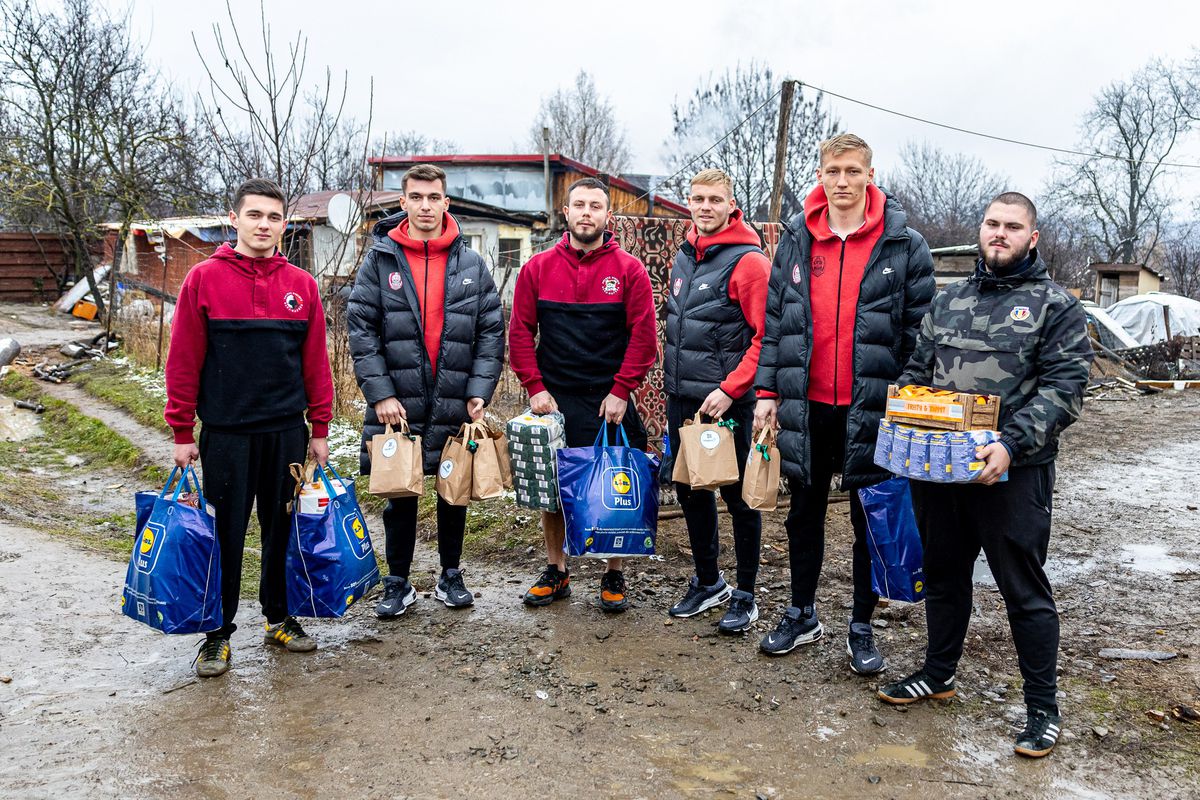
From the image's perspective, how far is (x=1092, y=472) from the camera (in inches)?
319

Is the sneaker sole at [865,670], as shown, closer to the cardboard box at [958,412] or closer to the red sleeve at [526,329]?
the cardboard box at [958,412]

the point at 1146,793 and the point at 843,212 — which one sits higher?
the point at 843,212

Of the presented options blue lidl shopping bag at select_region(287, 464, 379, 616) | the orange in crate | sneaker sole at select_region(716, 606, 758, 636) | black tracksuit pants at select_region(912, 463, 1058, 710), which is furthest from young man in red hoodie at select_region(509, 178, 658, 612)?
the orange in crate

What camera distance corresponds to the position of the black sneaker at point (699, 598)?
4.38 m

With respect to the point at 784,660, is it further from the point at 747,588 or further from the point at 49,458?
the point at 49,458

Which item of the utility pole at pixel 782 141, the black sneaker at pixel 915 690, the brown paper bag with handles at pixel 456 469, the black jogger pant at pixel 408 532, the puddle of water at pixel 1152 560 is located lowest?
the puddle of water at pixel 1152 560

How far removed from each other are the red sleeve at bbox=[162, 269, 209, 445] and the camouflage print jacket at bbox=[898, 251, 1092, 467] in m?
2.86

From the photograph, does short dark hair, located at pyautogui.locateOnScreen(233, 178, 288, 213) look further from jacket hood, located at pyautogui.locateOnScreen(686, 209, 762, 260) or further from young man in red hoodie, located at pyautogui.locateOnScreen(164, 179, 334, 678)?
jacket hood, located at pyautogui.locateOnScreen(686, 209, 762, 260)

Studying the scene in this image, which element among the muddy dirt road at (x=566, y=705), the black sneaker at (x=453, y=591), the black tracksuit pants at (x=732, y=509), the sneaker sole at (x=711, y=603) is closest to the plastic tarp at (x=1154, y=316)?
the muddy dirt road at (x=566, y=705)

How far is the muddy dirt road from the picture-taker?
287cm

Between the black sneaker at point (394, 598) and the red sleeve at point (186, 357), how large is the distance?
1262 mm

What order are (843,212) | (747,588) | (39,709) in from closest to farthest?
(39,709) < (843,212) < (747,588)

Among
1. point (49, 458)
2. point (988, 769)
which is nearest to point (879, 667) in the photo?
point (988, 769)

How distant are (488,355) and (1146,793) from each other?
10.2 feet
